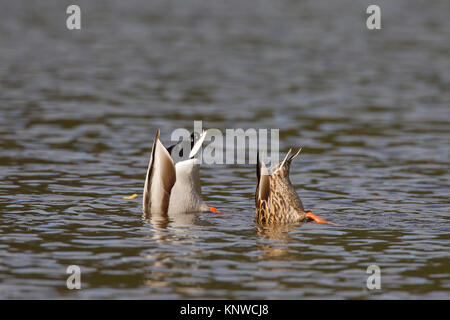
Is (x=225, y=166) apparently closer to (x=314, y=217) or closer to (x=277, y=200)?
(x=277, y=200)

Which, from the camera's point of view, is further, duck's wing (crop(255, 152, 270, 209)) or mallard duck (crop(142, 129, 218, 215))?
mallard duck (crop(142, 129, 218, 215))

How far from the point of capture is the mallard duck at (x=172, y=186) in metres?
11.3

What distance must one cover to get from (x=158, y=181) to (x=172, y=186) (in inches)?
9.5

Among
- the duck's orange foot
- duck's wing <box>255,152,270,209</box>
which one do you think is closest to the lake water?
the duck's orange foot

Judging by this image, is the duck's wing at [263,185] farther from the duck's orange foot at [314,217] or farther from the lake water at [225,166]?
the duck's orange foot at [314,217]

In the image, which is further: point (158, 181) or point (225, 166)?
point (225, 166)

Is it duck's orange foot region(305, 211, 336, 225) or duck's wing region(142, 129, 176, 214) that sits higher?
duck's wing region(142, 129, 176, 214)

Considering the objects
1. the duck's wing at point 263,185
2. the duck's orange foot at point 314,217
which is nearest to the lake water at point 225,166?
the duck's orange foot at point 314,217

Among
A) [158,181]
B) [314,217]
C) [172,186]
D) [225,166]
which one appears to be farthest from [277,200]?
[225,166]

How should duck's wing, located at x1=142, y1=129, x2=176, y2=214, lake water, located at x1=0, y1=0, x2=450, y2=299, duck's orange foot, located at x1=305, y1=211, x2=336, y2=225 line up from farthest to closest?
duck's wing, located at x1=142, y1=129, x2=176, y2=214 → duck's orange foot, located at x1=305, y1=211, x2=336, y2=225 → lake water, located at x1=0, y1=0, x2=450, y2=299

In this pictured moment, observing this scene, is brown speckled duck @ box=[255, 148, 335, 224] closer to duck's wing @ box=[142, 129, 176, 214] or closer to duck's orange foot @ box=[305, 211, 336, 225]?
duck's orange foot @ box=[305, 211, 336, 225]

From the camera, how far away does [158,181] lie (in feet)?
37.4

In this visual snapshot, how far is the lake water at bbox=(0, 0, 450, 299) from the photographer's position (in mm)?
9078

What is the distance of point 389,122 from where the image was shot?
1867 centimetres
